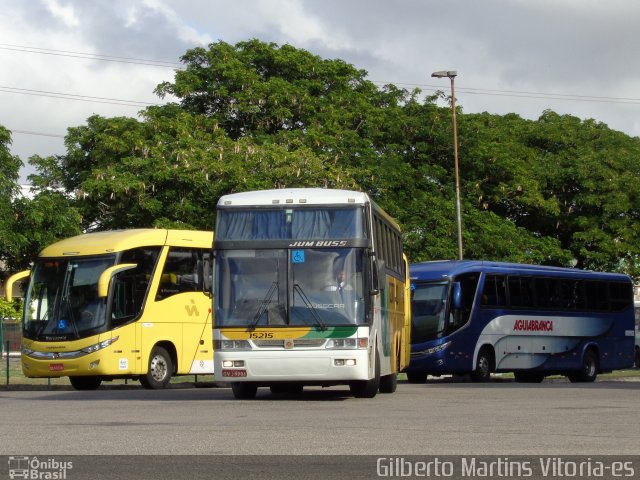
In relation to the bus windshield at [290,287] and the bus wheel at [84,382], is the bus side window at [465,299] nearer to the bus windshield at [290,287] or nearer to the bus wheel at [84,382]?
the bus wheel at [84,382]

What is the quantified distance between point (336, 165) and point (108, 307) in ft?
79.7

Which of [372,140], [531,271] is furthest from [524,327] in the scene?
[372,140]

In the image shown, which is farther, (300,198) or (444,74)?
(444,74)

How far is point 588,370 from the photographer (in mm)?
39531

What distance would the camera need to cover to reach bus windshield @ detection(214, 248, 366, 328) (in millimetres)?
21328

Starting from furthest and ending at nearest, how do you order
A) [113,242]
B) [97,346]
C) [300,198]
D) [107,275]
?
[113,242]
[97,346]
[107,275]
[300,198]

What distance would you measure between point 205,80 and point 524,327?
22467mm

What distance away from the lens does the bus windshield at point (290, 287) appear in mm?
21328

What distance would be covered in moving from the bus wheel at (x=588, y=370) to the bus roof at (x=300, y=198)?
1922 centimetres

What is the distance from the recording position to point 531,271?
37438mm

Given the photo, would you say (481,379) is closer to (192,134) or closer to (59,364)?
(59,364)

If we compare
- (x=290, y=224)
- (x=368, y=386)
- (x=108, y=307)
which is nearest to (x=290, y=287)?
(x=290, y=224)
